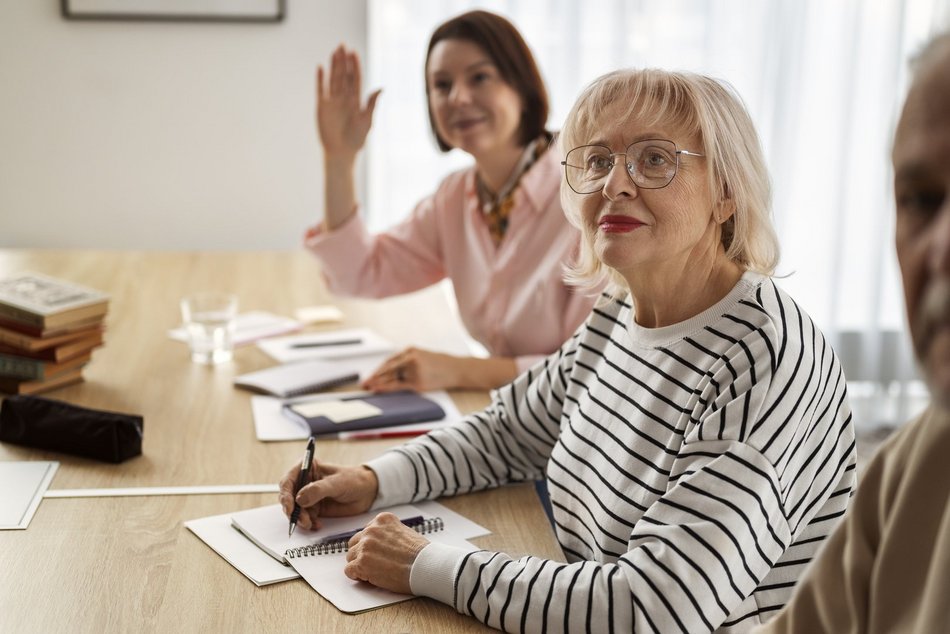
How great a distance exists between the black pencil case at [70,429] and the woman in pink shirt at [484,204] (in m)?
0.55

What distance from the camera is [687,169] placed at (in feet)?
4.21

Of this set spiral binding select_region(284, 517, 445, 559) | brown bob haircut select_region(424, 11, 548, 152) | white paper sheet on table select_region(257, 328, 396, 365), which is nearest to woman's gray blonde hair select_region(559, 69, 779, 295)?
spiral binding select_region(284, 517, 445, 559)

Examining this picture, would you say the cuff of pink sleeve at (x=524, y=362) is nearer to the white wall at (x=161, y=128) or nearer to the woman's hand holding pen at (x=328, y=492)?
the woman's hand holding pen at (x=328, y=492)

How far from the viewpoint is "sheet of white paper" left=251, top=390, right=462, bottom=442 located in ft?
5.75

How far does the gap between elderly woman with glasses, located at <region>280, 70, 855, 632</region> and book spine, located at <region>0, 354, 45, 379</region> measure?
0.71 metres

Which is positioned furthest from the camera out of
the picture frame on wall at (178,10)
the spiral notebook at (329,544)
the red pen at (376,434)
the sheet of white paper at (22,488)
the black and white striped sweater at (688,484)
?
the picture frame on wall at (178,10)

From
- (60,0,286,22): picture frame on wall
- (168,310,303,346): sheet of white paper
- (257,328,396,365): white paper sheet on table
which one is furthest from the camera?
(60,0,286,22): picture frame on wall

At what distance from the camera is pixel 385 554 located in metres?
1.25

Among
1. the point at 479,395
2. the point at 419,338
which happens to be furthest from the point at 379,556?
the point at 419,338

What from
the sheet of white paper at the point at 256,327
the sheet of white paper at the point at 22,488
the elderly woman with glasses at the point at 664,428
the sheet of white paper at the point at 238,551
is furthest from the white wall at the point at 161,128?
the sheet of white paper at the point at 238,551

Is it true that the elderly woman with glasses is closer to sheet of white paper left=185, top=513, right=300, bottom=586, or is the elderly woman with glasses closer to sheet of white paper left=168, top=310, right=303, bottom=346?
sheet of white paper left=185, top=513, right=300, bottom=586

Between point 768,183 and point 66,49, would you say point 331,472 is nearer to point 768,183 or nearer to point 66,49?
point 768,183

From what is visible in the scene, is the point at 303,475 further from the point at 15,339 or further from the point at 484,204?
the point at 484,204

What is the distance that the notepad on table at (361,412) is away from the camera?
5.77 ft
